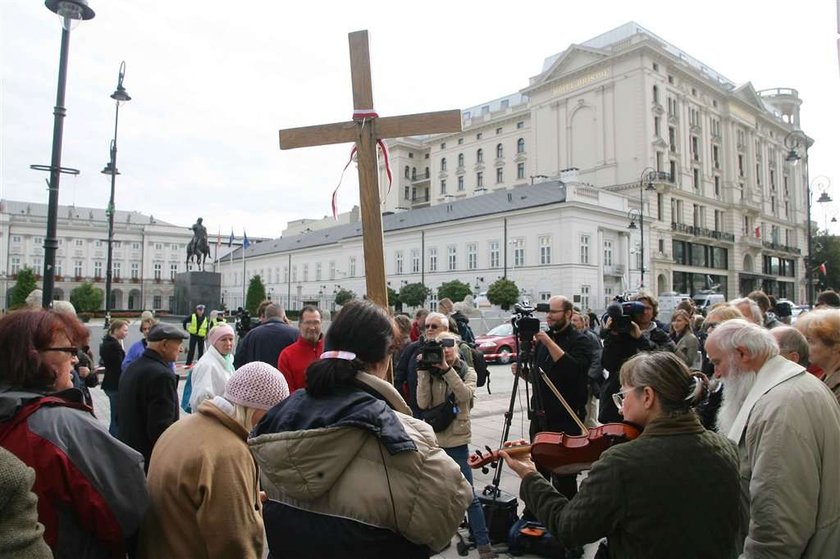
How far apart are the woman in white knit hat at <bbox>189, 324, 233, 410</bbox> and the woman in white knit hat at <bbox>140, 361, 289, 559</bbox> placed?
2982 millimetres

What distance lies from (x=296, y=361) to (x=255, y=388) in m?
2.58

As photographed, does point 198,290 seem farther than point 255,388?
Yes

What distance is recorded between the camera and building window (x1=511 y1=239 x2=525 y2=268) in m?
44.4

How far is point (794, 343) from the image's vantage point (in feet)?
10.2

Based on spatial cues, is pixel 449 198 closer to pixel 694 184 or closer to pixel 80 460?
pixel 694 184

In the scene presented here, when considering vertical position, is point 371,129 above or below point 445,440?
above

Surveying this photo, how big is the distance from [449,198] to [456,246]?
14.3 metres

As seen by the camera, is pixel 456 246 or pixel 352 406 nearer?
pixel 352 406

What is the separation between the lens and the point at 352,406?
1.83 m

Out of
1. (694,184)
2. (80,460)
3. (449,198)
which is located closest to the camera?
(80,460)

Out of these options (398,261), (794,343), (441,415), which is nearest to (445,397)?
(441,415)

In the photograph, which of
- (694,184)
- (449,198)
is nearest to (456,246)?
(449,198)

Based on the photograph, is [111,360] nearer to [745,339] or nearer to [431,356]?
[431,356]

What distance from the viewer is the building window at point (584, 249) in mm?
42281
